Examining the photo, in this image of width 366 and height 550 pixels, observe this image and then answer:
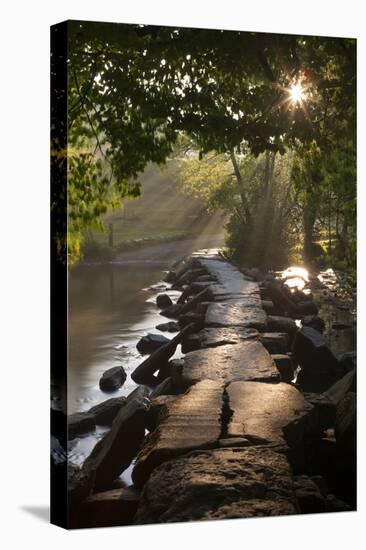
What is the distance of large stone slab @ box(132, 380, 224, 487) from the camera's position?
652 cm

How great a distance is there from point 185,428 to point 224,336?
90cm

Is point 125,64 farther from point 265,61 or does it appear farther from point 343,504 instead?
point 343,504

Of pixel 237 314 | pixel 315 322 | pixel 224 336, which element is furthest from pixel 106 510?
pixel 315 322

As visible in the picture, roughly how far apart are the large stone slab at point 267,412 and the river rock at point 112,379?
0.83m

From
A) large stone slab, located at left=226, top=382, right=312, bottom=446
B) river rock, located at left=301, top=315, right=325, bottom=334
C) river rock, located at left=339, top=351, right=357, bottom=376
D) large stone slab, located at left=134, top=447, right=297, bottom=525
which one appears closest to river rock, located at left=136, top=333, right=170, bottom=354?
large stone slab, located at left=226, top=382, right=312, bottom=446

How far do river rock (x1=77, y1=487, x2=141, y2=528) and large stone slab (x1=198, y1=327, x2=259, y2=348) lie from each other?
1.34 meters

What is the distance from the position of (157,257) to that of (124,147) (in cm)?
85

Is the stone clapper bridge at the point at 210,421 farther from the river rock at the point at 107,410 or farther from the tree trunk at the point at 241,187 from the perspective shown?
the tree trunk at the point at 241,187

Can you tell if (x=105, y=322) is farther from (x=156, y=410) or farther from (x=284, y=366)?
(x=284, y=366)

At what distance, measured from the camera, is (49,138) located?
257 inches

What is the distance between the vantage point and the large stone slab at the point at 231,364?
6.99 m

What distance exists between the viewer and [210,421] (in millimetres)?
6812

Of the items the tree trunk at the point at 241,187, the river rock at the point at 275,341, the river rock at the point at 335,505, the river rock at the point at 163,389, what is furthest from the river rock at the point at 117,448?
the tree trunk at the point at 241,187

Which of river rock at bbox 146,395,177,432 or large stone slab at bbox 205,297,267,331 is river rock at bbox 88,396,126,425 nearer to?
river rock at bbox 146,395,177,432
